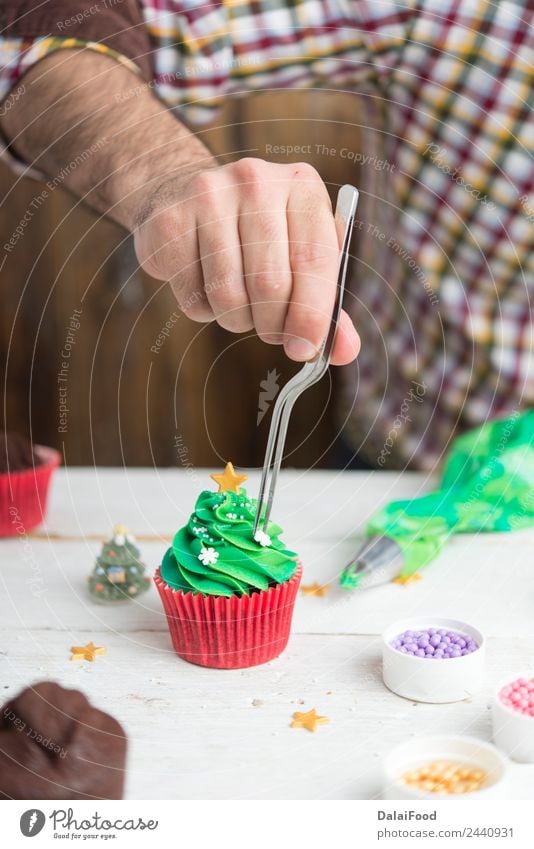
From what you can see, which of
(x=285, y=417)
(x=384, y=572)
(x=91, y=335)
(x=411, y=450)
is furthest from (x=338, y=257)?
(x=91, y=335)

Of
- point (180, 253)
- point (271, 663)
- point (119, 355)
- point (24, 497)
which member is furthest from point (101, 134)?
point (119, 355)

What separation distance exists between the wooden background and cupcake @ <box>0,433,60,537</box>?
1.77 ft

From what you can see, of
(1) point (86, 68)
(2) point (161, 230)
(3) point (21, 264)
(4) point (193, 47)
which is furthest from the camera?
(3) point (21, 264)

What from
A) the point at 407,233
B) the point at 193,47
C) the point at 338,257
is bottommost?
the point at 338,257

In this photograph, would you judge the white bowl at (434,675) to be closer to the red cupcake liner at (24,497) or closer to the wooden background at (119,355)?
the red cupcake liner at (24,497)

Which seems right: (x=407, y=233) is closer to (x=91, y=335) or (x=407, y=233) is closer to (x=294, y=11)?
(x=294, y=11)

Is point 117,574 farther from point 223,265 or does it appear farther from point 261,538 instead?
point 223,265

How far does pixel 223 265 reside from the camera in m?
0.52

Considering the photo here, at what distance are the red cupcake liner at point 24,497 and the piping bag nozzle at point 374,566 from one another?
27 centimetres

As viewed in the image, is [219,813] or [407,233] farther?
[407,233]

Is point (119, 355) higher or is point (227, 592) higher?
point (119, 355)

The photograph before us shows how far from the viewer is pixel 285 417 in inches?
21.5

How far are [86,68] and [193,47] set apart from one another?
0.17 meters

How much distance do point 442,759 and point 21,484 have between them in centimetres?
43
